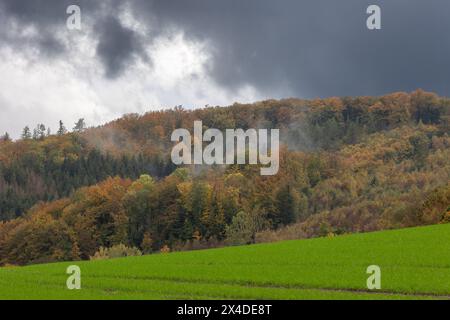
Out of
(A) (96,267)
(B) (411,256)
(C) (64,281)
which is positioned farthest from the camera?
(A) (96,267)

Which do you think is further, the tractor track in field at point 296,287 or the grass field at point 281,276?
the grass field at point 281,276

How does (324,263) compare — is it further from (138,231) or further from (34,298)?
(138,231)

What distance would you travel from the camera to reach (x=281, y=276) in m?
32.0

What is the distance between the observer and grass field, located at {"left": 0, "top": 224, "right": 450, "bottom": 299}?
25984mm

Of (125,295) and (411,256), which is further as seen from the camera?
(411,256)

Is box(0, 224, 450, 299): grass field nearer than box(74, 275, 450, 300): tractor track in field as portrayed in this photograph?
No

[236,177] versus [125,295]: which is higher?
[236,177]

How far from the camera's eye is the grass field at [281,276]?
1023 inches

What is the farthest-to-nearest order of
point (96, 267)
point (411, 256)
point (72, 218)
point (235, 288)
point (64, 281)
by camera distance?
point (72, 218), point (96, 267), point (411, 256), point (64, 281), point (235, 288)
